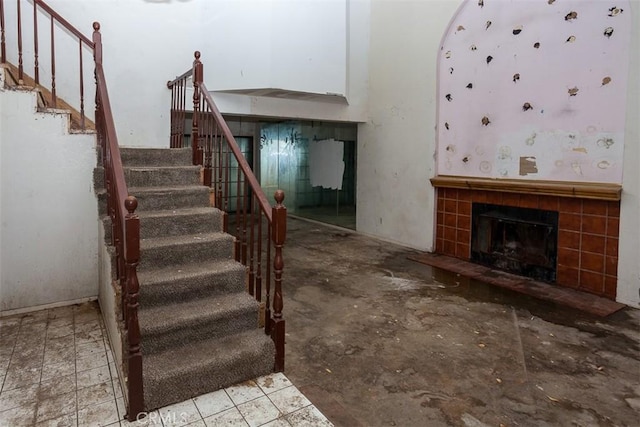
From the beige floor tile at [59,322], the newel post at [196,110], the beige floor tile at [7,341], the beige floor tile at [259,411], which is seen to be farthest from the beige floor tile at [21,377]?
the newel post at [196,110]

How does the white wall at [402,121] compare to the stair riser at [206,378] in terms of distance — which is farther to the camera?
the white wall at [402,121]

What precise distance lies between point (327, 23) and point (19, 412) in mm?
5216

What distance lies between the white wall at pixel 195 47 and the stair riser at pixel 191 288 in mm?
2980

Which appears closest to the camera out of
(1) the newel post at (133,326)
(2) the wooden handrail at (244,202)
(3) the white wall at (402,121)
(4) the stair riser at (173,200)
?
(1) the newel post at (133,326)

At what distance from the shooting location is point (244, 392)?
2244 millimetres

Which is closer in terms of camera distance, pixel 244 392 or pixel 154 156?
pixel 244 392

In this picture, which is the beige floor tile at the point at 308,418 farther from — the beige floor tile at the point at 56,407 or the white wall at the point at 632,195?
the white wall at the point at 632,195

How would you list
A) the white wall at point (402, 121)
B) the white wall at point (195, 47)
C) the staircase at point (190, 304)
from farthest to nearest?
1. the white wall at point (402, 121)
2. the white wall at point (195, 47)
3. the staircase at point (190, 304)

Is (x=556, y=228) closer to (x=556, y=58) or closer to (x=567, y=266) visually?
(x=567, y=266)

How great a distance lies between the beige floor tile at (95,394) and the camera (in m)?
2.16

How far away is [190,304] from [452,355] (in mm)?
1799

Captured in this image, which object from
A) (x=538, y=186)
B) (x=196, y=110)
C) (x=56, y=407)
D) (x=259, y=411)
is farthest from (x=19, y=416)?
(x=538, y=186)

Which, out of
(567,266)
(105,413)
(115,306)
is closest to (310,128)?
(567,266)
